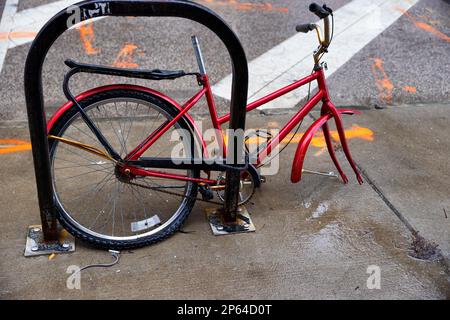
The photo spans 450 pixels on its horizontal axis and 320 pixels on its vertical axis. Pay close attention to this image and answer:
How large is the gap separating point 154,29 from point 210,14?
3.06m

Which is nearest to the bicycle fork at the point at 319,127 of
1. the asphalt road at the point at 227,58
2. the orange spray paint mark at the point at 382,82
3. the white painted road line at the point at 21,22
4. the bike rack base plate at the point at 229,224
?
the bike rack base plate at the point at 229,224

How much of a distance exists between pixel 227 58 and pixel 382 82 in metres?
1.55

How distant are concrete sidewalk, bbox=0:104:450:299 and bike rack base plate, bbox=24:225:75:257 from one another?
47mm

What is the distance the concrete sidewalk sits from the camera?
2658 mm

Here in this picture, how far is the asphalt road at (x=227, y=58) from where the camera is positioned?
4629 mm

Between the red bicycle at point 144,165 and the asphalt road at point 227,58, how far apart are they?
3.71 feet

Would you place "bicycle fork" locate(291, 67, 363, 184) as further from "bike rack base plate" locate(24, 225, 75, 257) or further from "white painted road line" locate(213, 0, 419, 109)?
"bike rack base plate" locate(24, 225, 75, 257)

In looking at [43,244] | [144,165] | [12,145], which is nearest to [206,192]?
[144,165]

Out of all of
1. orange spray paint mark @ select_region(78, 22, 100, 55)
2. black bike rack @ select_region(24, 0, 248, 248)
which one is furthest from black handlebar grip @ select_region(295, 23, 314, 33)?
orange spray paint mark @ select_region(78, 22, 100, 55)

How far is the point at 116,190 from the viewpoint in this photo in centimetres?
332

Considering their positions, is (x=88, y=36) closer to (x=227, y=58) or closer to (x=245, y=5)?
(x=227, y=58)

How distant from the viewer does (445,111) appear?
15.2 ft

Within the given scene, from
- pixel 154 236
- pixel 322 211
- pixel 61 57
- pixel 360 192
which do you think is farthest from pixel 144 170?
pixel 61 57

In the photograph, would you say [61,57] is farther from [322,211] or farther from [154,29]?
[322,211]
